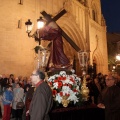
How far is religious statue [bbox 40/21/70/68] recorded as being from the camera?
7.17 metres

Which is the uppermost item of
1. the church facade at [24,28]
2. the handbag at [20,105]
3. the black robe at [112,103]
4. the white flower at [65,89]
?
the church facade at [24,28]

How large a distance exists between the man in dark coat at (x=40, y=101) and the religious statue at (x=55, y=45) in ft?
9.87

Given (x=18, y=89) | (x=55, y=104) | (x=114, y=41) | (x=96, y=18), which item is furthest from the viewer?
(x=114, y=41)

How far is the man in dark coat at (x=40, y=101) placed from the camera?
3.73m

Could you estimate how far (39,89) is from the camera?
3.92 metres

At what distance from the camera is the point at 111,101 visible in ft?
19.5

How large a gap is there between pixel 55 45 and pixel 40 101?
3780 millimetres

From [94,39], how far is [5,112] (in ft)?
59.9

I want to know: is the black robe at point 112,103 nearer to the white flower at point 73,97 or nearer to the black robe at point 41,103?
the white flower at point 73,97

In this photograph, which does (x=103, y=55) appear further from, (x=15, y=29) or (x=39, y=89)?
(x=39, y=89)

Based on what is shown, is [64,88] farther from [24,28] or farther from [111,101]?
[24,28]

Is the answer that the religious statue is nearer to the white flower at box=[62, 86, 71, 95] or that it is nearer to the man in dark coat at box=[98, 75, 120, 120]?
the white flower at box=[62, 86, 71, 95]

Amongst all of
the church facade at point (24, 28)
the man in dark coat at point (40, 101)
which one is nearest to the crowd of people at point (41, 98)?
the man in dark coat at point (40, 101)

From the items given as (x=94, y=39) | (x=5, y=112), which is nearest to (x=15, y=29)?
(x=5, y=112)
